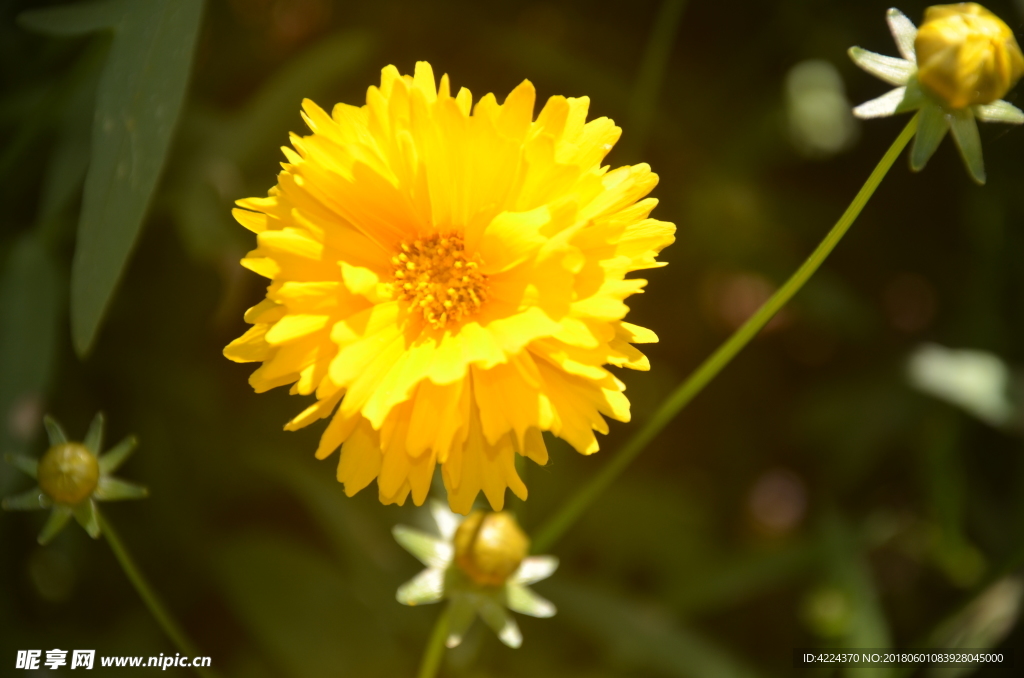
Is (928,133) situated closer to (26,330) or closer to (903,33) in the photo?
(903,33)

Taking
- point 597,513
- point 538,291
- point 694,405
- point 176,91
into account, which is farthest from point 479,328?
point 694,405

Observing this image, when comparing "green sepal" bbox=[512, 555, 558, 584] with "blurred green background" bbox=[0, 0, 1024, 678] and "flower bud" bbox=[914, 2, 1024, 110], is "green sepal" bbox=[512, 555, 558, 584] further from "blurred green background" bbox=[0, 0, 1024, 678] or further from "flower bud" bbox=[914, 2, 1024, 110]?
"flower bud" bbox=[914, 2, 1024, 110]

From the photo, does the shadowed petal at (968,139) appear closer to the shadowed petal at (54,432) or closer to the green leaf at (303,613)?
the shadowed petal at (54,432)

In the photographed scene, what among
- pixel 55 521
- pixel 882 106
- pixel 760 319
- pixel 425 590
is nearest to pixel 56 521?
pixel 55 521

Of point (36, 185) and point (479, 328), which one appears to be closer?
point (479, 328)

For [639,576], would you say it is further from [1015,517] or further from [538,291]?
[538,291]

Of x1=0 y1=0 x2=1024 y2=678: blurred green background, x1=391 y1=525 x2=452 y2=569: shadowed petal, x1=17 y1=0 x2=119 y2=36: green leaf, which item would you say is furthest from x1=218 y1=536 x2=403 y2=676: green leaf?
x1=17 y1=0 x2=119 y2=36: green leaf

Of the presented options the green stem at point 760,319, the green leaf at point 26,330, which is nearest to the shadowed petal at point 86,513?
the green leaf at point 26,330

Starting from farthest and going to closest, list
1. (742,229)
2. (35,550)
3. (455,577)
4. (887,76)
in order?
1. (742,229)
2. (35,550)
3. (455,577)
4. (887,76)
